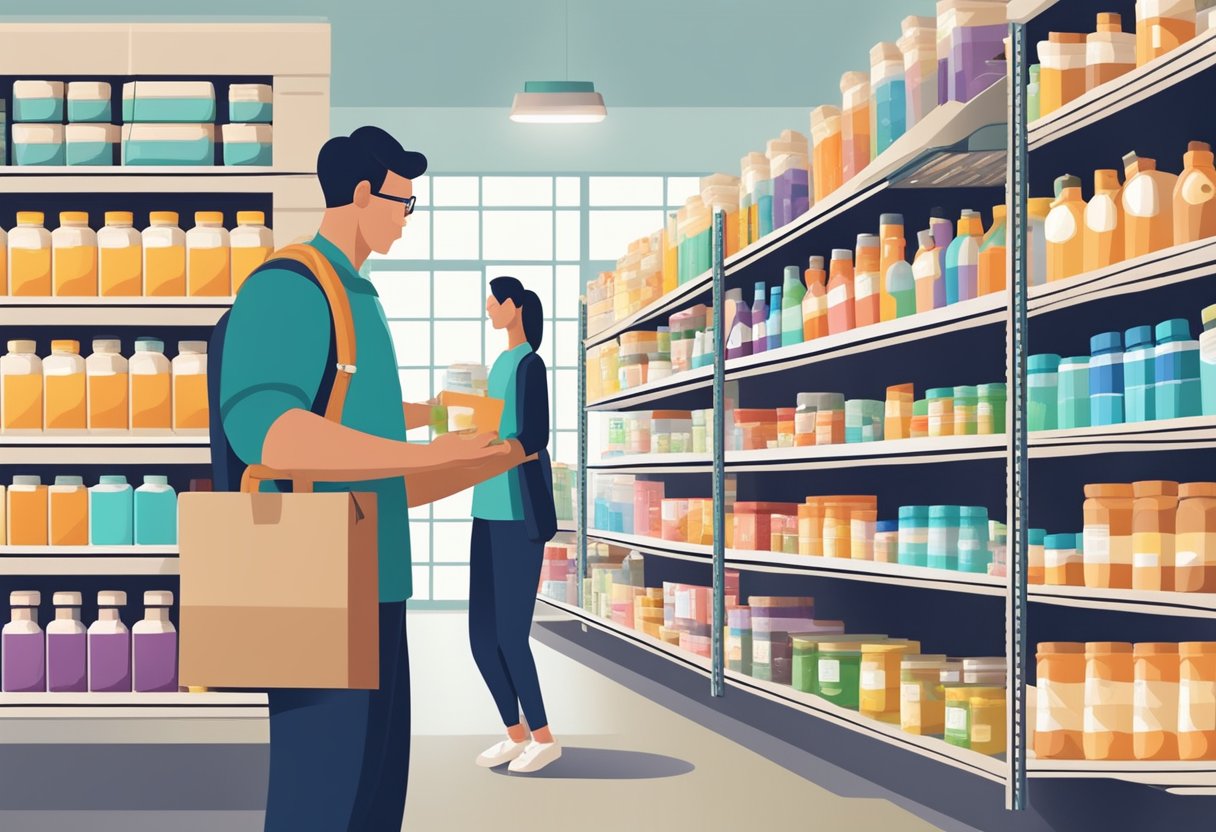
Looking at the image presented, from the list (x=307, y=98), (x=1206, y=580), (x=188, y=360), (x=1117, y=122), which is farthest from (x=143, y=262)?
(x=1206, y=580)

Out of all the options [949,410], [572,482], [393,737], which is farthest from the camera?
[572,482]

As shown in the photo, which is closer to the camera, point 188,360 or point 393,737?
point 393,737

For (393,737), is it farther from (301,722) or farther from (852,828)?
(852,828)

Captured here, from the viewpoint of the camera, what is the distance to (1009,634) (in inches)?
136

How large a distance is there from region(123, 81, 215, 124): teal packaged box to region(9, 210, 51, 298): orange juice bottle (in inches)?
18.1

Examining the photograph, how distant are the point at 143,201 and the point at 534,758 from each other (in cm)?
228

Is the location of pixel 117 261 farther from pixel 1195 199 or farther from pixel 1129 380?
pixel 1195 199

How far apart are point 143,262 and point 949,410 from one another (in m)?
2.45

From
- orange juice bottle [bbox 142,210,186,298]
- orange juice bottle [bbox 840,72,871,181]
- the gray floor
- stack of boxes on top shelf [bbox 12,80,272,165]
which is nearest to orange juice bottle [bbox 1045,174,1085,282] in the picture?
orange juice bottle [bbox 840,72,871,181]

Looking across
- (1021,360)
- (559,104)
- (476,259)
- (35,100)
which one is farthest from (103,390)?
(476,259)

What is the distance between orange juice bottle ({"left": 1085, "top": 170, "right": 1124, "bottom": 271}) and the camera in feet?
10.7

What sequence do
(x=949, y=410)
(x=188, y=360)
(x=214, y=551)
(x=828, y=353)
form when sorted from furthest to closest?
1. (x=828, y=353)
2. (x=188, y=360)
3. (x=949, y=410)
4. (x=214, y=551)

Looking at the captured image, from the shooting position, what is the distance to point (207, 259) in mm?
4320

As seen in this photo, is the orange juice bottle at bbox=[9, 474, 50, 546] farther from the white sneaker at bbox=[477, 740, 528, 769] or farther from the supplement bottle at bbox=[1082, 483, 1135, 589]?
the supplement bottle at bbox=[1082, 483, 1135, 589]
